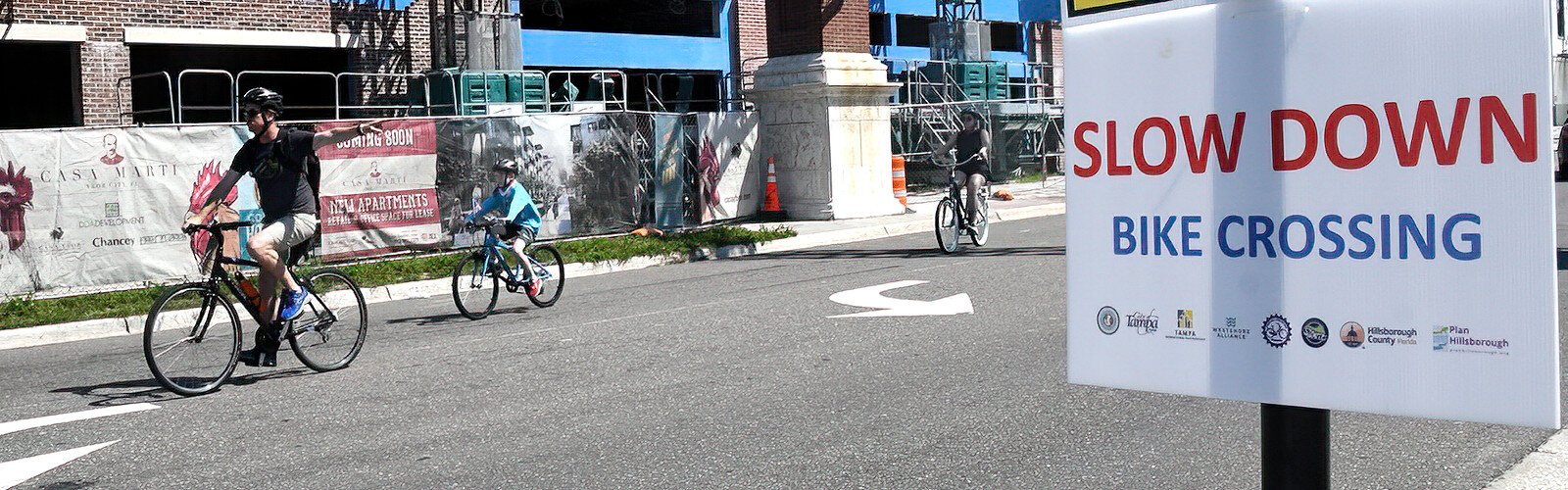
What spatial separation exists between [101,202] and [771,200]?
416 inches

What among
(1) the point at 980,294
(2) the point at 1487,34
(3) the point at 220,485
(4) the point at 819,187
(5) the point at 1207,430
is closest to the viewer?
(2) the point at 1487,34

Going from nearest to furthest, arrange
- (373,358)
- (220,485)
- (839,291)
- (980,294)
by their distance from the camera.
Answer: (220,485)
(373,358)
(980,294)
(839,291)

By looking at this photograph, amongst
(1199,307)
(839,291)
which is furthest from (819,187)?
(1199,307)

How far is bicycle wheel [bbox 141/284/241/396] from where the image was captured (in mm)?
7863

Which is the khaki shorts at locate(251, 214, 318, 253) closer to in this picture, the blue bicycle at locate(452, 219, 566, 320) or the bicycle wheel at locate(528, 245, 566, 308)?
the blue bicycle at locate(452, 219, 566, 320)

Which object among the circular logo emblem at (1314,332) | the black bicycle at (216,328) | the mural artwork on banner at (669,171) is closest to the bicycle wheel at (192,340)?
the black bicycle at (216,328)

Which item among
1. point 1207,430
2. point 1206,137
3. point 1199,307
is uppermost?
point 1206,137

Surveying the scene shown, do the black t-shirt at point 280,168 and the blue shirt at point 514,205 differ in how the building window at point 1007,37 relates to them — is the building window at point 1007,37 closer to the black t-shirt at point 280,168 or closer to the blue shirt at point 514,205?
the blue shirt at point 514,205

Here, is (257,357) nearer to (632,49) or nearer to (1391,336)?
(1391,336)

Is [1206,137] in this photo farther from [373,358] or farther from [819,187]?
[819,187]

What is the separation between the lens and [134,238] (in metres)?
14.2

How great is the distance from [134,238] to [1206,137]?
14.0 metres

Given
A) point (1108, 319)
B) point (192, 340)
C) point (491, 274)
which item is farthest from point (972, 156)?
point (1108, 319)

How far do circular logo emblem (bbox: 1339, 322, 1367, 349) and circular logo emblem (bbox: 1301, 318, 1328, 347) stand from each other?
1.0 inches
